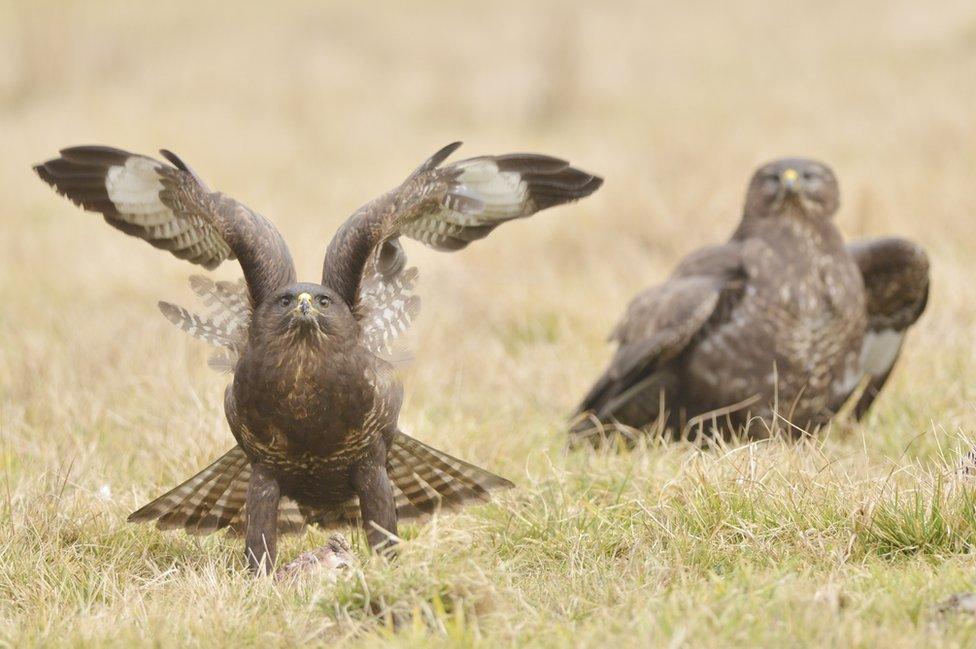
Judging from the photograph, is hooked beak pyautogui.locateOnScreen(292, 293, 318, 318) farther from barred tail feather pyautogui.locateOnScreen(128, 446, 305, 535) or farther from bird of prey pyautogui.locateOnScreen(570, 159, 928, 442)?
bird of prey pyautogui.locateOnScreen(570, 159, 928, 442)

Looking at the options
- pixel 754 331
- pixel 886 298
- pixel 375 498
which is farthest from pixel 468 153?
pixel 375 498

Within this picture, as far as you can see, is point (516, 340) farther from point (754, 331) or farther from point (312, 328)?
point (312, 328)

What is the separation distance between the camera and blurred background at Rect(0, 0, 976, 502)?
563cm

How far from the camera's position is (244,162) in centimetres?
1216

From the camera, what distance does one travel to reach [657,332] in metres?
5.46

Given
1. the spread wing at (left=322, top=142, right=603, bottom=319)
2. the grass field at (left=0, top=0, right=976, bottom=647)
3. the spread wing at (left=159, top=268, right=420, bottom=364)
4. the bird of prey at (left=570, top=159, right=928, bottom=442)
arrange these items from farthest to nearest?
1. the bird of prey at (left=570, top=159, right=928, bottom=442)
2. the spread wing at (left=159, top=268, right=420, bottom=364)
3. the spread wing at (left=322, top=142, right=603, bottom=319)
4. the grass field at (left=0, top=0, right=976, bottom=647)

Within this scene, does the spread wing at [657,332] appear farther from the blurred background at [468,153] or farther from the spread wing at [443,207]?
the spread wing at [443,207]

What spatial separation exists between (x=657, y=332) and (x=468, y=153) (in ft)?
22.8

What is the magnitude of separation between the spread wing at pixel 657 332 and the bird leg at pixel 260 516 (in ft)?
6.45

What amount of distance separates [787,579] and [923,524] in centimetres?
60

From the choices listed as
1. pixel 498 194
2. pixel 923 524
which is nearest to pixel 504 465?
pixel 498 194

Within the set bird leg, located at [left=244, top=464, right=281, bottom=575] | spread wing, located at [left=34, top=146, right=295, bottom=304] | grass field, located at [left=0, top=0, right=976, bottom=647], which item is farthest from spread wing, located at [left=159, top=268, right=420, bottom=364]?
grass field, located at [left=0, top=0, right=976, bottom=647]

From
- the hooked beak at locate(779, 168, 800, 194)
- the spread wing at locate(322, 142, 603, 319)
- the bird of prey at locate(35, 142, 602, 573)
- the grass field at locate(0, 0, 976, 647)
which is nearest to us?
the grass field at locate(0, 0, 976, 647)

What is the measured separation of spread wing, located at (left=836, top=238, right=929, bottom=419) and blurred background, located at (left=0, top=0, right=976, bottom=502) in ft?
0.62
